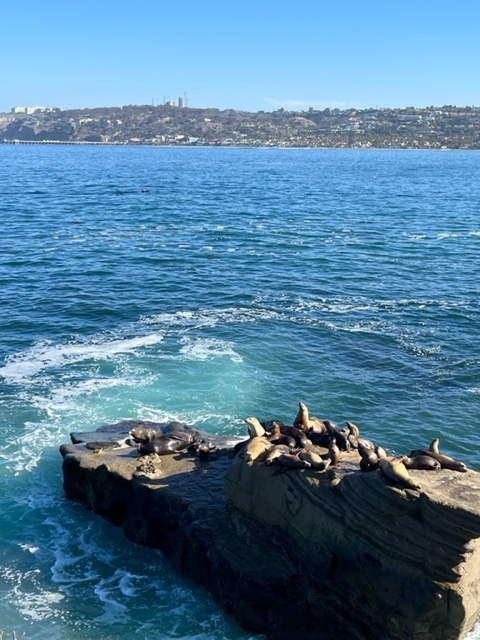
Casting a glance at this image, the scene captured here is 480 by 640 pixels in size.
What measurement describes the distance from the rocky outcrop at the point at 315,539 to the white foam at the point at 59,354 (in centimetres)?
1310

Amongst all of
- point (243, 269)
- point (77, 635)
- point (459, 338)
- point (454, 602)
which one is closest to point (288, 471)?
point (454, 602)

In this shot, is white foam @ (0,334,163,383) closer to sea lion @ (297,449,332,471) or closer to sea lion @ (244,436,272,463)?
sea lion @ (244,436,272,463)

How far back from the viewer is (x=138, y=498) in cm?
2247

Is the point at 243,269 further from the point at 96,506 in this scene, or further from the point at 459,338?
the point at 96,506

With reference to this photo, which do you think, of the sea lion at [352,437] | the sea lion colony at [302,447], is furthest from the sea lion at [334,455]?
the sea lion at [352,437]

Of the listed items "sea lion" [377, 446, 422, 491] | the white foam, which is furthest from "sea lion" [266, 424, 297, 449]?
the white foam

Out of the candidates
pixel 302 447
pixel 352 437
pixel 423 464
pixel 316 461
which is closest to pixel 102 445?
pixel 302 447

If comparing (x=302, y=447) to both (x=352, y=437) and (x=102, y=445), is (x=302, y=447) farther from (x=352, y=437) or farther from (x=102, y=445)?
(x=102, y=445)

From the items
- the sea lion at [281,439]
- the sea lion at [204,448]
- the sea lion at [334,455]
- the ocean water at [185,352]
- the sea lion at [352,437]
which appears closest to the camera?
the sea lion at [334,455]

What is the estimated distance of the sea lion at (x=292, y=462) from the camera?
19000mm

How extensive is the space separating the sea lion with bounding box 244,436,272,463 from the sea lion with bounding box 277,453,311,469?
0.85 meters

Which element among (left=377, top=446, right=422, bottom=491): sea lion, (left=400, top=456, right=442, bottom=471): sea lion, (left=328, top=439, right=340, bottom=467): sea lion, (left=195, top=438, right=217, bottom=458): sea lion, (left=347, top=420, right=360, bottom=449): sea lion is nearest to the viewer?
(left=377, top=446, right=422, bottom=491): sea lion

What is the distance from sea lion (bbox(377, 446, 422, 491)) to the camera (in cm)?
1691

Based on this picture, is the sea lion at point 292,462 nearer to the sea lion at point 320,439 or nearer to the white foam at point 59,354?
the sea lion at point 320,439
